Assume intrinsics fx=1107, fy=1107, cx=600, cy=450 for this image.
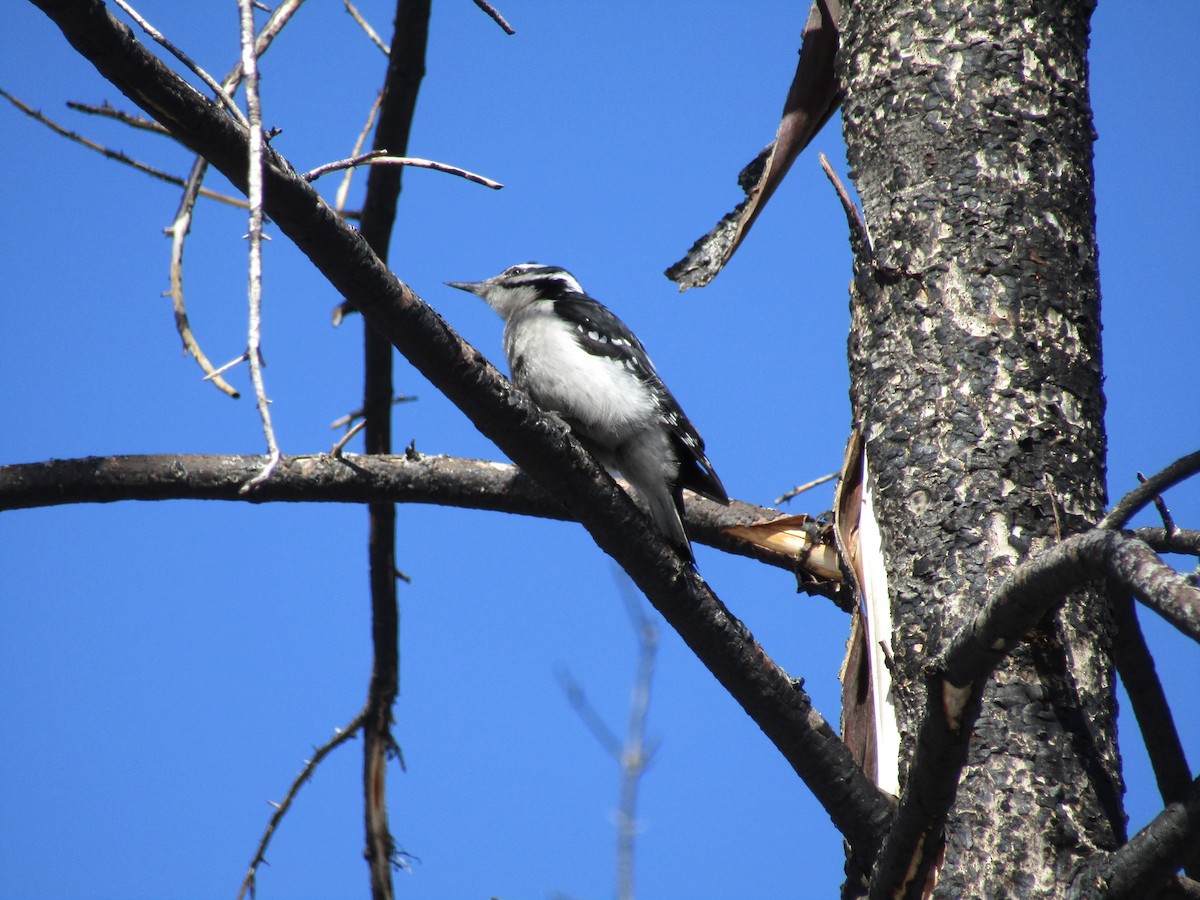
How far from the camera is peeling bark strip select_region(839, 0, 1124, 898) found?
8.20ft

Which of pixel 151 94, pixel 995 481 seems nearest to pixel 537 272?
pixel 995 481

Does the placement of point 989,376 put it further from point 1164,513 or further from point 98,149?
point 98,149

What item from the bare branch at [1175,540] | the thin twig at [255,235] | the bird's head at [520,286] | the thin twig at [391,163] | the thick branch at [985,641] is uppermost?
the bird's head at [520,286]

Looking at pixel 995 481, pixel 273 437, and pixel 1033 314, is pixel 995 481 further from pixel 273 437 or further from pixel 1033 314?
pixel 273 437

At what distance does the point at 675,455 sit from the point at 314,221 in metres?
2.74

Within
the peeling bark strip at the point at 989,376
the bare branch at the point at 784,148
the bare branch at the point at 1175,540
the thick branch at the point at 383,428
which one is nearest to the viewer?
the bare branch at the point at 1175,540

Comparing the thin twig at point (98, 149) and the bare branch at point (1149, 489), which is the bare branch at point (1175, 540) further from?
the thin twig at point (98, 149)

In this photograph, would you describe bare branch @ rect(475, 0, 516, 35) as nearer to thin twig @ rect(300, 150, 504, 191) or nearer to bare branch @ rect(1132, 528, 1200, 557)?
thin twig @ rect(300, 150, 504, 191)

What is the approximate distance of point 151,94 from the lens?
1.91 meters

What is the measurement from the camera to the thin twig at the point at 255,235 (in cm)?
157

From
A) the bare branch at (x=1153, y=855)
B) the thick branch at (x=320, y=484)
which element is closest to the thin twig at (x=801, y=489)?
the thick branch at (x=320, y=484)

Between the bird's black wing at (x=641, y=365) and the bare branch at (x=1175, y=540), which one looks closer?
the bare branch at (x=1175, y=540)

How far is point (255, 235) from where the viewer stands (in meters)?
1.62

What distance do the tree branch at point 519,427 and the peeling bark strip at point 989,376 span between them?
233mm
